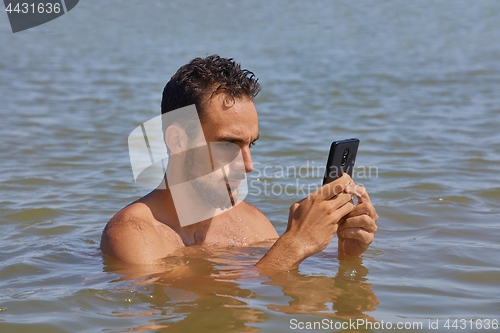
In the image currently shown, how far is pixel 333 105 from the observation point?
1112 centimetres

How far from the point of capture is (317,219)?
12.1 ft

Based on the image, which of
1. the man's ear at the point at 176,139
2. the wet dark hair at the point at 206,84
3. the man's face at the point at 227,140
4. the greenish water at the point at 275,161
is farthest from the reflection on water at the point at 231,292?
the wet dark hair at the point at 206,84

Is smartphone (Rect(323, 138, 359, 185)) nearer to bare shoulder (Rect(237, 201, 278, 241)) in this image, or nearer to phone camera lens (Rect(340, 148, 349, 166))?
phone camera lens (Rect(340, 148, 349, 166))

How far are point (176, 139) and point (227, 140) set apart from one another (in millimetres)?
360

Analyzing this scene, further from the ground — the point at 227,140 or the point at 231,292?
the point at 227,140

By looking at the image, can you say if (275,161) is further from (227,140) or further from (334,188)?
(334,188)

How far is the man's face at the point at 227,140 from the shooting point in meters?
3.99

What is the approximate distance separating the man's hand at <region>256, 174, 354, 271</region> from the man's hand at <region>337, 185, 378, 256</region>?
8 centimetres

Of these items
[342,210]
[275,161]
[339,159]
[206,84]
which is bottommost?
[275,161]

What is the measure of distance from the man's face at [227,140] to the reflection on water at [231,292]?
461 mm

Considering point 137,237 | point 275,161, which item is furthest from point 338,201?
point 275,161

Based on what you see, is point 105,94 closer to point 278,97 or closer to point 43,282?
point 278,97

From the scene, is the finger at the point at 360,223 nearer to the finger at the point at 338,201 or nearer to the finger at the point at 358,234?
A: the finger at the point at 358,234

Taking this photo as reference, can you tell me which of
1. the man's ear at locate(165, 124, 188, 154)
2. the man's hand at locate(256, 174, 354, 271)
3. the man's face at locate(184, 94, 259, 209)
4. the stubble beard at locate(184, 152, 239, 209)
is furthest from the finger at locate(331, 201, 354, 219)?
the man's ear at locate(165, 124, 188, 154)
